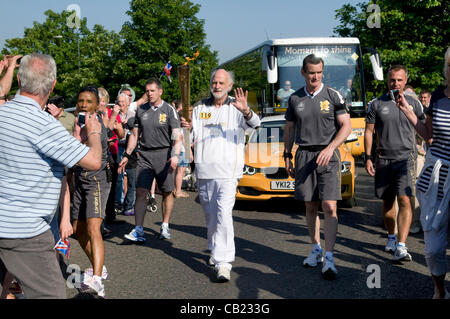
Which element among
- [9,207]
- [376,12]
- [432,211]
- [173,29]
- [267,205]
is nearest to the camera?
[9,207]

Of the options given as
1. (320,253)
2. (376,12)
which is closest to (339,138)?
(320,253)

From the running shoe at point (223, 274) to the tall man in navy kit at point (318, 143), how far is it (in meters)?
0.95

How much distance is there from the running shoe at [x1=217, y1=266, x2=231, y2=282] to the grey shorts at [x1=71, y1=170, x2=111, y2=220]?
4.13 ft

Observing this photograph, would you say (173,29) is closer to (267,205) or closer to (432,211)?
(267,205)

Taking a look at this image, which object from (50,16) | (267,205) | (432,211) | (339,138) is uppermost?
(50,16)

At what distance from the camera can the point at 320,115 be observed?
5.63m

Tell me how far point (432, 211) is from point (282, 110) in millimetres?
12057

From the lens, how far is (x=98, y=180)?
5.33m

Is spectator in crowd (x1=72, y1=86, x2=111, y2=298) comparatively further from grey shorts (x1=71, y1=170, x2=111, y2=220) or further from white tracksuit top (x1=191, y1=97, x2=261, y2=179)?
white tracksuit top (x1=191, y1=97, x2=261, y2=179)

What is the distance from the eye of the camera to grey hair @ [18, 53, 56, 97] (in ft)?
10.3

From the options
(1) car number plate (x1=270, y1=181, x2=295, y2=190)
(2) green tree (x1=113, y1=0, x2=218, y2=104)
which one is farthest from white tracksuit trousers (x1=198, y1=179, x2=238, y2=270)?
(2) green tree (x1=113, y1=0, x2=218, y2=104)

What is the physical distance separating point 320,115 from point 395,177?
1.35m

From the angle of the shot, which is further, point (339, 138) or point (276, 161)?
point (276, 161)
